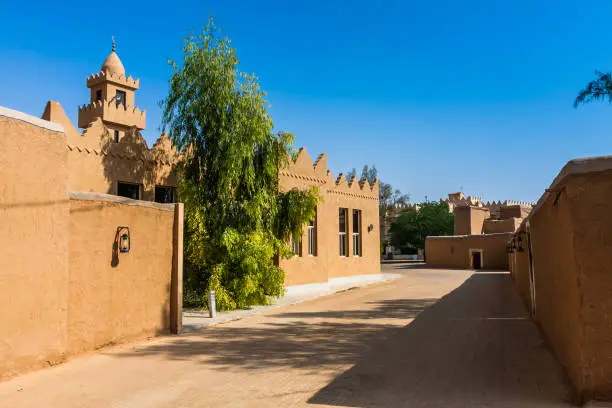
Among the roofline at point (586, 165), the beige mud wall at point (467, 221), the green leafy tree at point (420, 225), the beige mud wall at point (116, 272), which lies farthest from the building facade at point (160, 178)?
the green leafy tree at point (420, 225)

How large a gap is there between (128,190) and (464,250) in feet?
105

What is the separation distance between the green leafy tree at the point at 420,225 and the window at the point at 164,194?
46.0 metres

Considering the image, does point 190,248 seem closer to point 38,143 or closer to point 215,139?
point 215,139

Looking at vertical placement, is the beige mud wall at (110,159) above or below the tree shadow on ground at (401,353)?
above

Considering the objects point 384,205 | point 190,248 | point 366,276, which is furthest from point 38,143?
point 384,205

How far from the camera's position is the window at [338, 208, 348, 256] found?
26375 mm

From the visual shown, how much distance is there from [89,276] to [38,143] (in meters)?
2.43

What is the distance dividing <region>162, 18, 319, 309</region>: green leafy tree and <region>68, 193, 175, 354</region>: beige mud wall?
3.96 metres

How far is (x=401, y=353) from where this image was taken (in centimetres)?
855

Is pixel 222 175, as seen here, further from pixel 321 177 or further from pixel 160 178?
pixel 321 177

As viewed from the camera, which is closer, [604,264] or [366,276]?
[604,264]

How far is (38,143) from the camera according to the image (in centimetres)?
801

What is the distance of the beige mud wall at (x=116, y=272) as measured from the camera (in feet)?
28.6

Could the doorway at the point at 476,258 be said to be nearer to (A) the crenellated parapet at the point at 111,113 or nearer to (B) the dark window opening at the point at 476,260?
(B) the dark window opening at the point at 476,260
